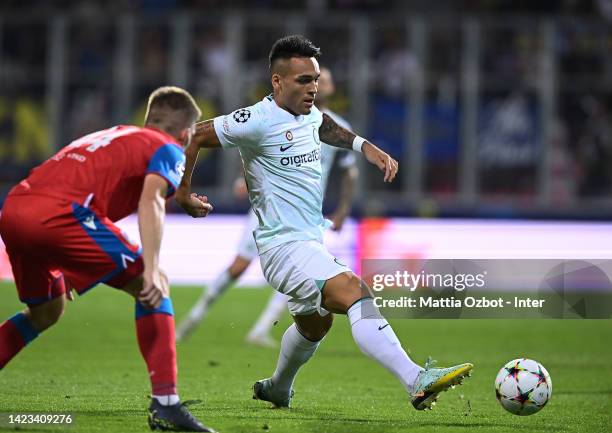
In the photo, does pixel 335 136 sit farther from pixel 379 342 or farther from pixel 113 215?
pixel 113 215

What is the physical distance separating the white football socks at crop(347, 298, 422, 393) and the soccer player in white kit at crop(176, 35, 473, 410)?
0.16 feet

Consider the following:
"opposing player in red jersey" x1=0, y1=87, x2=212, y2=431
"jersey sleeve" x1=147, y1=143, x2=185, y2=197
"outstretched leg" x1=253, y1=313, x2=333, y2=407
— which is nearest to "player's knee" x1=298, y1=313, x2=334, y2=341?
"outstretched leg" x1=253, y1=313, x2=333, y2=407

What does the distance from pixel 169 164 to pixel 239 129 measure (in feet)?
3.28

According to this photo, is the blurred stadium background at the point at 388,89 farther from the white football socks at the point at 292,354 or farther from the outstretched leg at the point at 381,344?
the outstretched leg at the point at 381,344

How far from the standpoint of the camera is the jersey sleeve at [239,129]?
246 inches

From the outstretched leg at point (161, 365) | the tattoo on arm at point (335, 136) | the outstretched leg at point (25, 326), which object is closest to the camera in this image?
the outstretched leg at point (161, 365)

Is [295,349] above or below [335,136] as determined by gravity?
below

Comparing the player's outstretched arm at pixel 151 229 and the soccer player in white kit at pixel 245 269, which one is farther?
the soccer player in white kit at pixel 245 269

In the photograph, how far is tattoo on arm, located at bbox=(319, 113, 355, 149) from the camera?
669 cm

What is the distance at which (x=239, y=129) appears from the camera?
6242 millimetres

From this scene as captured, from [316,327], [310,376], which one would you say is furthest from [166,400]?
[310,376]

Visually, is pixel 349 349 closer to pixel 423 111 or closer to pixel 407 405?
pixel 407 405

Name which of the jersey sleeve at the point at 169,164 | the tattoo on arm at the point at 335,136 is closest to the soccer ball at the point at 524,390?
the tattoo on arm at the point at 335,136

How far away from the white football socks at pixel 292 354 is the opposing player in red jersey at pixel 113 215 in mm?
1264
